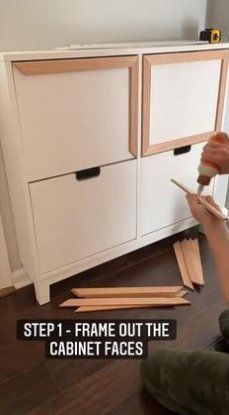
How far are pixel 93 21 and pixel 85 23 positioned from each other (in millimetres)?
38

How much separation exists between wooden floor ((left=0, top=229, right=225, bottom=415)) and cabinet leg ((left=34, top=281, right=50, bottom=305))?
1.0 inches

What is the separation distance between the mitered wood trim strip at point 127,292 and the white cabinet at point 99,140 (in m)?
0.10

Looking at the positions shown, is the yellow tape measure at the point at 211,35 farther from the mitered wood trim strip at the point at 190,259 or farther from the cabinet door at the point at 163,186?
the mitered wood trim strip at the point at 190,259

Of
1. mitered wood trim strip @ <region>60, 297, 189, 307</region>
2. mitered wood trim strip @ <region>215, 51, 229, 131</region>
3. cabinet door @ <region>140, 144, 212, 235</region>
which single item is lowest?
mitered wood trim strip @ <region>60, 297, 189, 307</region>

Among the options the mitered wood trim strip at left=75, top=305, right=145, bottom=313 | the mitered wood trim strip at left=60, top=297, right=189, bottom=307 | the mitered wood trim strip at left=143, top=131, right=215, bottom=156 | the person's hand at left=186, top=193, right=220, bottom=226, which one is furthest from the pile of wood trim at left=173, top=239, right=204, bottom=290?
the person's hand at left=186, top=193, right=220, bottom=226

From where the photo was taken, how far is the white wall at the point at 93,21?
1.20 m

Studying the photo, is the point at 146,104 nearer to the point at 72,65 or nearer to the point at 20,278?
the point at 72,65

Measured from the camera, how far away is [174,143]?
1.44 m

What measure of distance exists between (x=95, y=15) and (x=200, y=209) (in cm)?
93

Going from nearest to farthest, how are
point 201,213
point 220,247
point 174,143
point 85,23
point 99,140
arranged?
point 220,247 < point 201,213 < point 99,140 < point 85,23 < point 174,143

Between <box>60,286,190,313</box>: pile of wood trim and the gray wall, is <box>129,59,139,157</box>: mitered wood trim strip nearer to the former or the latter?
<box>60,286,190,313</box>: pile of wood trim

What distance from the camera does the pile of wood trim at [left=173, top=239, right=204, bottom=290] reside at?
4.91 feet

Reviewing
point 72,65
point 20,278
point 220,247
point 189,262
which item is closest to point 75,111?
point 72,65

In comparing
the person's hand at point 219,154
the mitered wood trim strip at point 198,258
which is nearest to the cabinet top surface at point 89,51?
the person's hand at point 219,154
